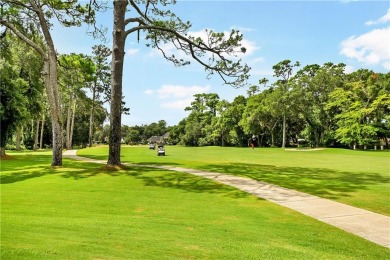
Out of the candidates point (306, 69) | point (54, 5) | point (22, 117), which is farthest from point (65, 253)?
point (306, 69)

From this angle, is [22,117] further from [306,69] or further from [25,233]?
[306,69]

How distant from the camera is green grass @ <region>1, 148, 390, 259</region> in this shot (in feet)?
14.3

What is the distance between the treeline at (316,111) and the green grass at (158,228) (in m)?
49.0

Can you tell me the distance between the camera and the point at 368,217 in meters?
7.12

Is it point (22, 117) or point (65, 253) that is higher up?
point (22, 117)

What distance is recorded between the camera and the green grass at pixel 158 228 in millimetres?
4367

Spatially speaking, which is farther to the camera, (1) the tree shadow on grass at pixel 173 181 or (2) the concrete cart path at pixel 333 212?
(1) the tree shadow on grass at pixel 173 181

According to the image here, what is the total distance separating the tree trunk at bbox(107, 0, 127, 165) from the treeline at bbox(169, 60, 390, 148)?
45.0 metres

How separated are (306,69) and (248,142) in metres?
20.6

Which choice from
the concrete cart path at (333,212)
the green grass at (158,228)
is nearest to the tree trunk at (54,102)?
the green grass at (158,228)

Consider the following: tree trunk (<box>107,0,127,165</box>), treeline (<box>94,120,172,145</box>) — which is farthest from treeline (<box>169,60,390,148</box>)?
treeline (<box>94,120,172,145</box>)

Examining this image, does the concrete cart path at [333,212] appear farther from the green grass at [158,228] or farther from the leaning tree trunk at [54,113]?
the leaning tree trunk at [54,113]

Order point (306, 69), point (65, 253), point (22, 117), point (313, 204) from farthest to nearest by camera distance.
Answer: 1. point (306, 69)
2. point (22, 117)
3. point (313, 204)
4. point (65, 253)

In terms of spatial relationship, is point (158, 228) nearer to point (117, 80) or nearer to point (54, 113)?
Result: point (117, 80)
